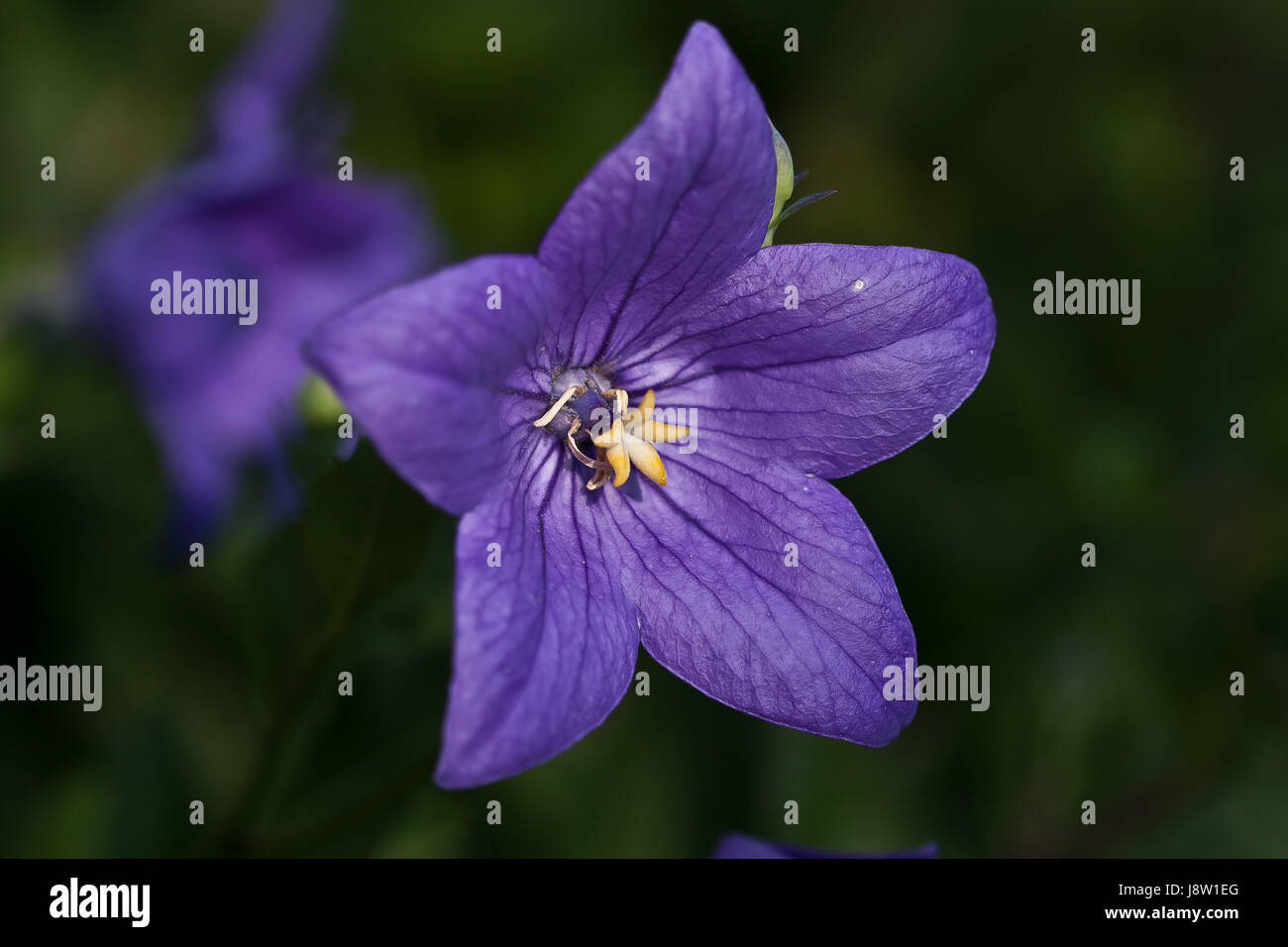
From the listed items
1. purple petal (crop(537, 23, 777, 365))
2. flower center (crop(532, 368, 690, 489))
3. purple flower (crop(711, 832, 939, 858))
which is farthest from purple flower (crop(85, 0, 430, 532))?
purple flower (crop(711, 832, 939, 858))

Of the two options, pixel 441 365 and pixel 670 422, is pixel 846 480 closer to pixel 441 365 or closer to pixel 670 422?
pixel 670 422

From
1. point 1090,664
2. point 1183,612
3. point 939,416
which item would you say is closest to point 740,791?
point 1090,664

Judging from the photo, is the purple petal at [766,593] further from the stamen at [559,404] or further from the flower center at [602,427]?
the stamen at [559,404]

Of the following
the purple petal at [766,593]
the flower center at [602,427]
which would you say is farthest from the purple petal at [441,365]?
the purple petal at [766,593]

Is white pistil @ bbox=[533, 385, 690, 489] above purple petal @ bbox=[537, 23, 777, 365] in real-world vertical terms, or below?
below

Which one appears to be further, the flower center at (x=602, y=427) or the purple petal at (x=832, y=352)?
the flower center at (x=602, y=427)

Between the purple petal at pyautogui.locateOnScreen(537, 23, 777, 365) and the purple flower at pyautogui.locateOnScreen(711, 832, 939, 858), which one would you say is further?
the purple flower at pyautogui.locateOnScreen(711, 832, 939, 858)

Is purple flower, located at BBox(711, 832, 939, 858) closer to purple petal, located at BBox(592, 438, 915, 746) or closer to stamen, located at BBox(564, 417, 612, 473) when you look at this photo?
purple petal, located at BBox(592, 438, 915, 746)

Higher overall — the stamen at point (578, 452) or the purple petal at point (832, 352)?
the purple petal at point (832, 352)
